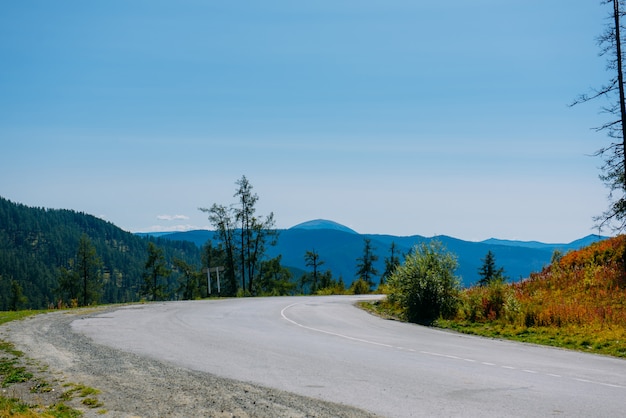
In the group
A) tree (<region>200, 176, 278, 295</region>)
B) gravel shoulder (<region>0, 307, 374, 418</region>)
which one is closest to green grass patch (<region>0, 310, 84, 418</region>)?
gravel shoulder (<region>0, 307, 374, 418</region>)

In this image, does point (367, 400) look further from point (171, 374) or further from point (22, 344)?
point (22, 344)

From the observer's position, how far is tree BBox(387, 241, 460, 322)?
68.2ft

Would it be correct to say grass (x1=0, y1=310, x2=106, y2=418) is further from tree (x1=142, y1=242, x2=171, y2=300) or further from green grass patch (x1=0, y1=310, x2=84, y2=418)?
tree (x1=142, y1=242, x2=171, y2=300)

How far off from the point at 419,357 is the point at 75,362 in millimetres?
7944

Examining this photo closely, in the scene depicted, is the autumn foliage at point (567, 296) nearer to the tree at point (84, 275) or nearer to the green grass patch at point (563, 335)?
the green grass patch at point (563, 335)

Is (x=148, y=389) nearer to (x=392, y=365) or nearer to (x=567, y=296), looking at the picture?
(x=392, y=365)

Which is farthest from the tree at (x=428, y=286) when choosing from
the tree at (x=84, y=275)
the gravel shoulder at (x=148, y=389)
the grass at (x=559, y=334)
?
the tree at (x=84, y=275)

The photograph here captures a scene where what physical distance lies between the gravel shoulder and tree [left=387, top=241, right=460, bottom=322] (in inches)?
506

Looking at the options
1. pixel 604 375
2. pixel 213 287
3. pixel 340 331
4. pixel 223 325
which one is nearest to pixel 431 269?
pixel 340 331

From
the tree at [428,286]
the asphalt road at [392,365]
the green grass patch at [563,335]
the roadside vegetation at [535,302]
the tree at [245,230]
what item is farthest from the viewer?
the tree at [245,230]

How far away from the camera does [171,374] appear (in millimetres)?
9547

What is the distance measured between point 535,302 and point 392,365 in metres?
13.3

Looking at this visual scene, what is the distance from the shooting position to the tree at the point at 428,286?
20.8m

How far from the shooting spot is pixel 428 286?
2081 centimetres
